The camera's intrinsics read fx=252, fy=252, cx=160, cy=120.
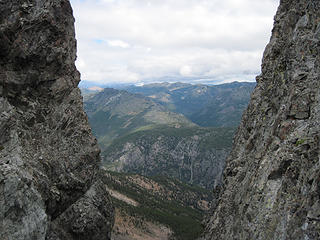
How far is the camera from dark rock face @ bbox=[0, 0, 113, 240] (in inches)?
810

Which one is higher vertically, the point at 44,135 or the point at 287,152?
the point at 44,135

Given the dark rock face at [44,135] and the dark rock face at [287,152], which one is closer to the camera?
the dark rock face at [287,152]

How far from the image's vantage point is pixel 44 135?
26781mm

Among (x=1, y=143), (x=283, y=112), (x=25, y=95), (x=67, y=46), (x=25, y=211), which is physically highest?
(x=67, y=46)

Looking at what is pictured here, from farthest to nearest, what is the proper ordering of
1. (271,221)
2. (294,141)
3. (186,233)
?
(186,233), (294,141), (271,221)

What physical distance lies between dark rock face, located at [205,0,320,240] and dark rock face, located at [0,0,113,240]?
17189 millimetres

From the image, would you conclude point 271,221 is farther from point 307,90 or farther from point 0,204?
point 0,204

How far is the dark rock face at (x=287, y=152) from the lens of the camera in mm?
14438

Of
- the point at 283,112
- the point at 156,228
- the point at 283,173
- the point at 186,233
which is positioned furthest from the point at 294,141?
the point at 186,233

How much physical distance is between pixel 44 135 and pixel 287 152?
23.2m

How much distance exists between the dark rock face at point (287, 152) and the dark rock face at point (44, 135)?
1719 cm

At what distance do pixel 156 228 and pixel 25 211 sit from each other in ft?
232

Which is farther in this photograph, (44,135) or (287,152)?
(44,135)

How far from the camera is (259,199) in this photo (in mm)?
19766
